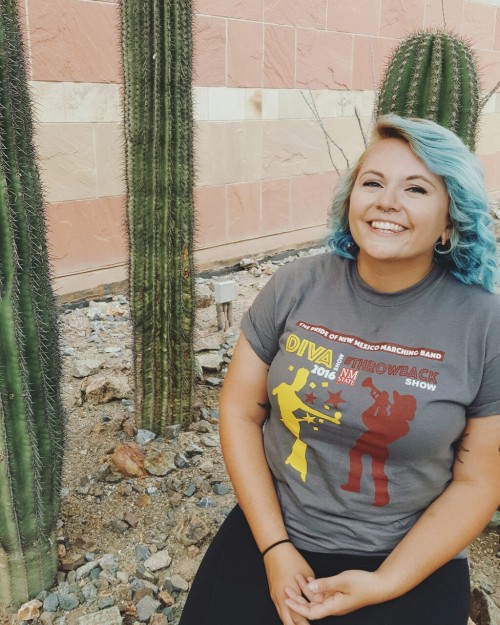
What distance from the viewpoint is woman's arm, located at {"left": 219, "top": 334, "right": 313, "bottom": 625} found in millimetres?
1701

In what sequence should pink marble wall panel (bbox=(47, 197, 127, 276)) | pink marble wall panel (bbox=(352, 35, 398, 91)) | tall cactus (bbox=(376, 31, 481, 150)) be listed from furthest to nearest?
pink marble wall panel (bbox=(352, 35, 398, 91)), pink marble wall panel (bbox=(47, 197, 127, 276)), tall cactus (bbox=(376, 31, 481, 150))

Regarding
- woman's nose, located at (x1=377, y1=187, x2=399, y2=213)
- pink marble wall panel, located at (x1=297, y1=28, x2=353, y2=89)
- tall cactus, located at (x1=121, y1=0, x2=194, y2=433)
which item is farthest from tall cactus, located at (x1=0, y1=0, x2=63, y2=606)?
pink marble wall panel, located at (x1=297, y1=28, x2=353, y2=89)

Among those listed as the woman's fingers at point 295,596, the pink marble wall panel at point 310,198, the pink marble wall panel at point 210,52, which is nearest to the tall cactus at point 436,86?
the woman's fingers at point 295,596

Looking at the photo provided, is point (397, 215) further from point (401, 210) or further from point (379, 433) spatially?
point (379, 433)

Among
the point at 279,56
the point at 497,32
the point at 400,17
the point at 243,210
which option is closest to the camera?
the point at 279,56

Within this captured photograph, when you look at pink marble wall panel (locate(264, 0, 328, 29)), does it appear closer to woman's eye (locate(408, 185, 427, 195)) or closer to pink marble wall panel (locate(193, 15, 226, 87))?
pink marble wall panel (locate(193, 15, 226, 87))

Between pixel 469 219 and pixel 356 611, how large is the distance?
1024mm

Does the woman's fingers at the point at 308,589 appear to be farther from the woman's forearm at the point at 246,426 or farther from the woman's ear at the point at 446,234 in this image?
the woman's ear at the point at 446,234

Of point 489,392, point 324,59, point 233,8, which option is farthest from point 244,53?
point 489,392

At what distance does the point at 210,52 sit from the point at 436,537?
4.76m

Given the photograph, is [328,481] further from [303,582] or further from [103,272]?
[103,272]

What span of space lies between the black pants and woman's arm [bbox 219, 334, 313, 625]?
0.04 m

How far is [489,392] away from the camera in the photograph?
157 cm

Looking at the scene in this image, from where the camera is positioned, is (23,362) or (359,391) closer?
(359,391)
